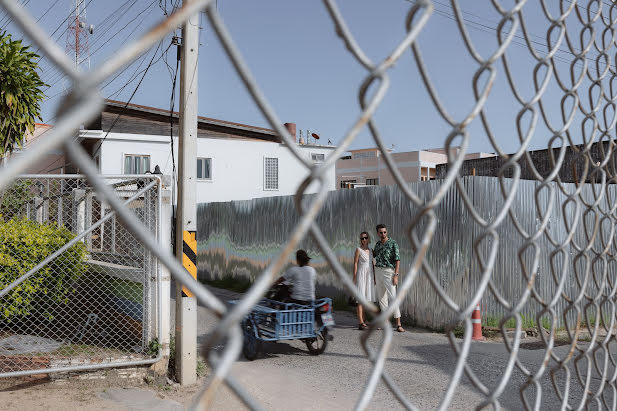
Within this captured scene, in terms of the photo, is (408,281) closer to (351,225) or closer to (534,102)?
(534,102)

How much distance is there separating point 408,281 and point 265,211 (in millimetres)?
12675

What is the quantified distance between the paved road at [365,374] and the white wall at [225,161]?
14322mm

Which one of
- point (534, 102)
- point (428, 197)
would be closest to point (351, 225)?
point (428, 197)

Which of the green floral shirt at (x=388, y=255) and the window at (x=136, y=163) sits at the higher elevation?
the window at (x=136, y=163)

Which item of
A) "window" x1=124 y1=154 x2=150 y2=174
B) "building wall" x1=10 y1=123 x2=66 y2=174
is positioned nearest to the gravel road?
"building wall" x1=10 y1=123 x2=66 y2=174

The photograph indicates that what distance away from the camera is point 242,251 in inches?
557

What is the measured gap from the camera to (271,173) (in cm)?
2416

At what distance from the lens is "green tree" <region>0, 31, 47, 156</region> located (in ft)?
25.0

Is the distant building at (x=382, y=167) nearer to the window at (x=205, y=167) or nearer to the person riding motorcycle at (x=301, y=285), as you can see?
the window at (x=205, y=167)

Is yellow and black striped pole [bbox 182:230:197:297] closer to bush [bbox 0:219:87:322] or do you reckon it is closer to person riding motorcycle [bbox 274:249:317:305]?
person riding motorcycle [bbox 274:249:317:305]

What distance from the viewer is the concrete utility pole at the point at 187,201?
212 inches

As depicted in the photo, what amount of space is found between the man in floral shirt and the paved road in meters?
0.63

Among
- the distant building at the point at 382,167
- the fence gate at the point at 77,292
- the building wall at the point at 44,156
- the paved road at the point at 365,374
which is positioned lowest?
the paved road at the point at 365,374

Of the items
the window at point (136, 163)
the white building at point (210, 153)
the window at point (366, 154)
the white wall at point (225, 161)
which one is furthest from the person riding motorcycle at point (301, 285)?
the window at point (366, 154)
